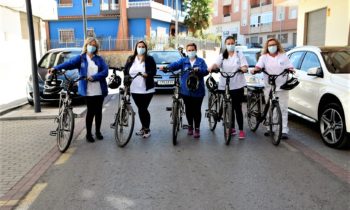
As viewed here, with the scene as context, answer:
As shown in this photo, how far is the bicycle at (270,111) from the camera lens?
253 inches

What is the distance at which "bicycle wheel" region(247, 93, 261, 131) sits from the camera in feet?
24.0

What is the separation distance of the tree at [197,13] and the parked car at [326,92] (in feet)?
122

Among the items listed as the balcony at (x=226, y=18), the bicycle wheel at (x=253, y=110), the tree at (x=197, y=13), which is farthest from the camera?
the balcony at (x=226, y=18)

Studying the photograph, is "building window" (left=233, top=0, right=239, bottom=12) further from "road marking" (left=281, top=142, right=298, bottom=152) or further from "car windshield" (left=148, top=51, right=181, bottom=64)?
"road marking" (left=281, top=142, right=298, bottom=152)

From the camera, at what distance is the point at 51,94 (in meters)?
10.6

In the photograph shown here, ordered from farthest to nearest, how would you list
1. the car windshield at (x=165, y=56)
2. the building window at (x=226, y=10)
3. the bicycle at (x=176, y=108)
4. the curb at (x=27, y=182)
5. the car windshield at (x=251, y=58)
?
1. the building window at (x=226, y=10)
2. the car windshield at (x=165, y=56)
3. the car windshield at (x=251, y=58)
4. the bicycle at (x=176, y=108)
5. the curb at (x=27, y=182)

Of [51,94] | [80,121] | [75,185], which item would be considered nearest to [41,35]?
[51,94]

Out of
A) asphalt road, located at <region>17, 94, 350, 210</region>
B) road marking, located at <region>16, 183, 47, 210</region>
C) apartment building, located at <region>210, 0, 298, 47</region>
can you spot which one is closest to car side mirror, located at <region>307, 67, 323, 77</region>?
asphalt road, located at <region>17, 94, 350, 210</region>

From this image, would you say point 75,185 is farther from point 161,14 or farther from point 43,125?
point 161,14

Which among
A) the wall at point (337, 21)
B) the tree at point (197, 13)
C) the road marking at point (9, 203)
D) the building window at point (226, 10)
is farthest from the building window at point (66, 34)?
the building window at point (226, 10)

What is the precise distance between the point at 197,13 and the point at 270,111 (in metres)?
39.2

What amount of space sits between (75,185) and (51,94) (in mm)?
6351

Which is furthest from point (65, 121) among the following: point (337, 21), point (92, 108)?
point (337, 21)

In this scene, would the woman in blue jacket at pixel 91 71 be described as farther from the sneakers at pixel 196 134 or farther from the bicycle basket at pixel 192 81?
the sneakers at pixel 196 134
